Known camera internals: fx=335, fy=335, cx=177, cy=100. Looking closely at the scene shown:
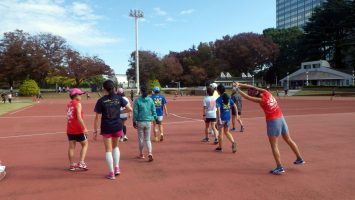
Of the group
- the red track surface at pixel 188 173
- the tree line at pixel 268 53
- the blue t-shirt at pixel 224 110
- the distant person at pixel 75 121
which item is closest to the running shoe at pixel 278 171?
the red track surface at pixel 188 173

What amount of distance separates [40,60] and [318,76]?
59736mm

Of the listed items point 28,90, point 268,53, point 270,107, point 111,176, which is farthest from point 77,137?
point 268,53

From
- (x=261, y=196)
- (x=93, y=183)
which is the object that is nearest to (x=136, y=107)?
(x=93, y=183)

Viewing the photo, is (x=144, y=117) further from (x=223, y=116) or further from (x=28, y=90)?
(x=28, y=90)

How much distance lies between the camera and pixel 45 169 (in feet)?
24.3

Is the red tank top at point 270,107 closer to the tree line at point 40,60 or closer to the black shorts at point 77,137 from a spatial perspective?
the black shorts at point 77,137

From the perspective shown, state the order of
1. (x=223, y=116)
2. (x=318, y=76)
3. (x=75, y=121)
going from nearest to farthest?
1. (x=75, y=121)
2. (x=223, y=116)
3. (x=318, y=76)

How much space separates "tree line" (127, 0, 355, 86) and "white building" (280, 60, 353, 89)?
123 inches

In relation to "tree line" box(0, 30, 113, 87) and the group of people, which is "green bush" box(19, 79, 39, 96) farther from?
the group of people

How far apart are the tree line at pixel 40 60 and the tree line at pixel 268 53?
1425 cm

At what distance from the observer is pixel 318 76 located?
240 feet

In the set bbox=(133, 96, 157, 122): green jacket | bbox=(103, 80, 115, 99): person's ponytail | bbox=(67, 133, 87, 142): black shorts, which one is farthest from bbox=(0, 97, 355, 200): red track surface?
bbox=(103, 80, 115, 99): person's ponytail

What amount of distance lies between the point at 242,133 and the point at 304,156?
14.2 feet

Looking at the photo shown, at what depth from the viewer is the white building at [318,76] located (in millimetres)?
70312
